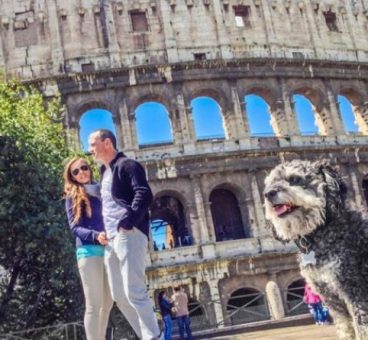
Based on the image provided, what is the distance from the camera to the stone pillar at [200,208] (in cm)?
1638

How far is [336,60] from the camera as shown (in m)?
19.5

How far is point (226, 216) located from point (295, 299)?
3.78 m

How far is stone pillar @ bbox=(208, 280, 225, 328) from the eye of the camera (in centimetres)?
1535

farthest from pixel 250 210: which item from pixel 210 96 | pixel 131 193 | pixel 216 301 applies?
pixel 131 193

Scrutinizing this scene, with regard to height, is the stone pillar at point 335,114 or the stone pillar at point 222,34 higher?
the stone pillar at point 222,34

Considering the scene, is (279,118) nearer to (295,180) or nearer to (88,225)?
(88,225)

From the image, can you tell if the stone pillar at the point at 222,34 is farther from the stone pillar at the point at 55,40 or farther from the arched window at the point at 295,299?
the arched window at the point at 295,299

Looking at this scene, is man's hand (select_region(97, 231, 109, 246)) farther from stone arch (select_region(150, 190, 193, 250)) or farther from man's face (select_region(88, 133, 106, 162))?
stone arch (select_region(150, 190, 193, 250))

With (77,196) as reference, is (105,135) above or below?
above

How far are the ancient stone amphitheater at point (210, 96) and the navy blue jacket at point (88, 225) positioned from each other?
11.9 m

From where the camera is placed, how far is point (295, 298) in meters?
16.7

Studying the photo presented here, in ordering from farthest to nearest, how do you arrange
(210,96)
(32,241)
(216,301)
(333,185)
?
(210,96) → (216,301) → (32,241) → (333,185)

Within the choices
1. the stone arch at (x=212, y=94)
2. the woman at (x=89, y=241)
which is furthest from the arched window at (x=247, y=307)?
the woman at (x=89, y=241)

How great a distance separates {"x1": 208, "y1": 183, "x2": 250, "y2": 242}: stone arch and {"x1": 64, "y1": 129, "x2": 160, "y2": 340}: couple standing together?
1331cm
